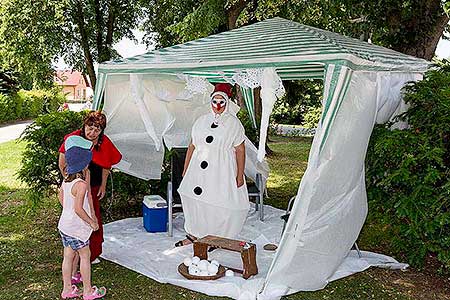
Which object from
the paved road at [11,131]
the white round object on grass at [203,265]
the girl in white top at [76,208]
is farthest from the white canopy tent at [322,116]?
the paved road at [11,131]

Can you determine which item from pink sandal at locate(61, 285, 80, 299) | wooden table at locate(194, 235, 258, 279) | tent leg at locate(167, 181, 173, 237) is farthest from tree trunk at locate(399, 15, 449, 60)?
pink sandal at locate(61, 285, 80, 299)

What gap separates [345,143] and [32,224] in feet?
12.7

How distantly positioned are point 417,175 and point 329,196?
2.90 ft

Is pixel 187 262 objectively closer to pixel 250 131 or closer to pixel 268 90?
pixel 268 90

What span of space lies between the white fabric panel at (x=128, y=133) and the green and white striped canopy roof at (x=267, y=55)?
1.13ft

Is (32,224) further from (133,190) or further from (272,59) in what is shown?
(272,59)

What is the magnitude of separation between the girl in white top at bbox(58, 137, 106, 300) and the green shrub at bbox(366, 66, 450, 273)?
2.53 m

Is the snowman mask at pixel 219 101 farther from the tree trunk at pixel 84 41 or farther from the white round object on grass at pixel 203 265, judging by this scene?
the tree trunk at pixel 84 41

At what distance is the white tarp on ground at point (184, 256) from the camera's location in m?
3.94

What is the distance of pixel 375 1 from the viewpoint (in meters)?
7.66

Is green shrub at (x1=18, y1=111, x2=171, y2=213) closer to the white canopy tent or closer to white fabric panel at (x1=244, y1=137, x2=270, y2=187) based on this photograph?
the white canopy tent

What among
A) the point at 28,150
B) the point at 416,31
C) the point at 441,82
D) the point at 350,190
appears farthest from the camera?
the point at 416,31

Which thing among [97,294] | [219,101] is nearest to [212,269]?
[97,294]

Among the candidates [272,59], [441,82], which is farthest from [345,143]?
[441,82]
